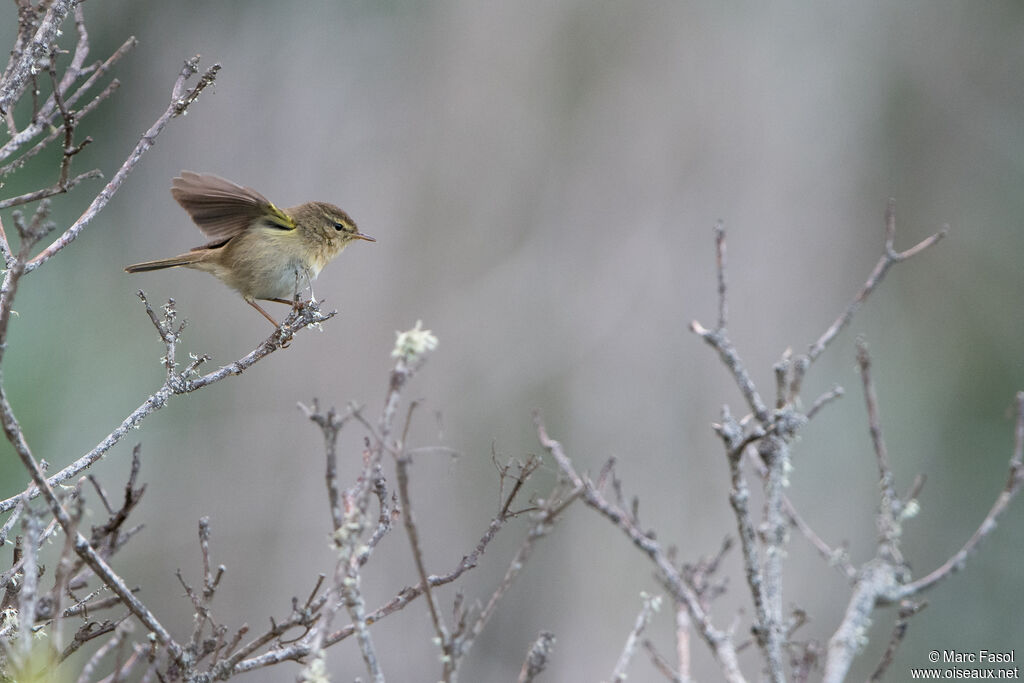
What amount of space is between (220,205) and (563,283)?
7.40 meters

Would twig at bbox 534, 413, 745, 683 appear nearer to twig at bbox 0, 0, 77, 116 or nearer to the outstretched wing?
twig at bbox 0, 0, 77, 116

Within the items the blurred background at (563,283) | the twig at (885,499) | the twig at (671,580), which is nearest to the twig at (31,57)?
the twig at (671,580)

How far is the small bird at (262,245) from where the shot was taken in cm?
394

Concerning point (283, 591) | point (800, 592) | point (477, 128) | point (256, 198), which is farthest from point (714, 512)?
point (256, 198)

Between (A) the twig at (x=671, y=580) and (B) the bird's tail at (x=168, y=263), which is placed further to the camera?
(B) the bird's tail at (x=168, y=263)

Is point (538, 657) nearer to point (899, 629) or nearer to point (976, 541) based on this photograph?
point (899, 629)

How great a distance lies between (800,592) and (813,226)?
3557 mm

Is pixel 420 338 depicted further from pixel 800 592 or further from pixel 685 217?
pixel 685 217

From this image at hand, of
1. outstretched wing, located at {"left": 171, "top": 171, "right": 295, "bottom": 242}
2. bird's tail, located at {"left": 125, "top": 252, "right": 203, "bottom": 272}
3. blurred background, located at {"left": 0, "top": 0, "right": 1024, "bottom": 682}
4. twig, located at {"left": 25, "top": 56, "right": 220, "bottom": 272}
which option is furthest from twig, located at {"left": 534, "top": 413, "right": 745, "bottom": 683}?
blurred background, located at {"left": 0, "top": 0, "right": 1024, "bottom": 682}

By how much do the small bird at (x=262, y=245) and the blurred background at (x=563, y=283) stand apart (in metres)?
5.82

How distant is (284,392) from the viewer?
35.3ft

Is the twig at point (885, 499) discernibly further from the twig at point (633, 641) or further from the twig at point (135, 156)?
the twig at point (135, 156)

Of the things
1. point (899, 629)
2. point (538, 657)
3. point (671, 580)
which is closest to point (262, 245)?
point (538, 657)

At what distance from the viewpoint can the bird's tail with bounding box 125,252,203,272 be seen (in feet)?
13.0
